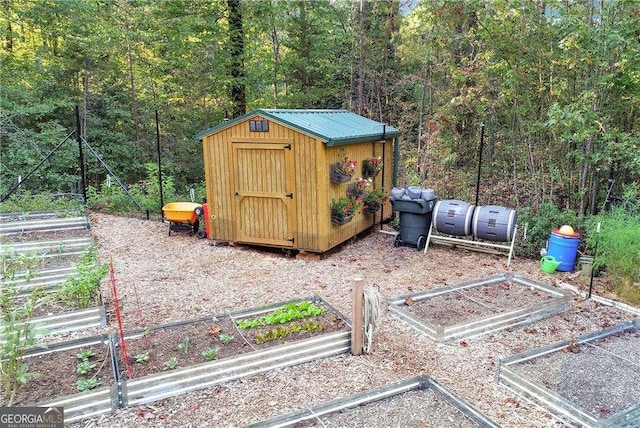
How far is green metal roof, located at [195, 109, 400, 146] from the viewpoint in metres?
6.14

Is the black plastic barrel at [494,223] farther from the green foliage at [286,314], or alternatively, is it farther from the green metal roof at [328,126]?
the green foliage at [286,314]

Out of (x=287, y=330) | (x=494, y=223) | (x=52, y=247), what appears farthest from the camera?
(x=52, y=247)

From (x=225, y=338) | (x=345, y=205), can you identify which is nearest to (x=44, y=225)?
(x=345, y=205)

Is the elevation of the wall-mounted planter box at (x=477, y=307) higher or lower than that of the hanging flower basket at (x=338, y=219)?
lower

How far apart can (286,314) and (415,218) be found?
3282 millimetres

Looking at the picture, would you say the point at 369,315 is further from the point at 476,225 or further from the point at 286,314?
the point at 476,225

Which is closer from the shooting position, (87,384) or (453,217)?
(87,384)

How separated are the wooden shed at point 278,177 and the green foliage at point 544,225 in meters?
2.66

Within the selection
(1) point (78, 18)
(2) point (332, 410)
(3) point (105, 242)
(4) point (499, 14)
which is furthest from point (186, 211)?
(1) point (78, 18)

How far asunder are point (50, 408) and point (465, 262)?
522 centimetres

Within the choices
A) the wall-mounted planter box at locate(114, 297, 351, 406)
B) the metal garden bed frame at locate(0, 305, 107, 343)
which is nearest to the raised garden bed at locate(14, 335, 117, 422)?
the wall-mounted planter box at locate(114, 297, 351, 406)

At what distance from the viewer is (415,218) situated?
6809 mm

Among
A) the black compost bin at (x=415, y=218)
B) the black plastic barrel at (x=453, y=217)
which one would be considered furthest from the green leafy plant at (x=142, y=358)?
the black plastic barrel at (x=453, y=217)

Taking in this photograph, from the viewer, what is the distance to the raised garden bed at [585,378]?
2.90 meters
